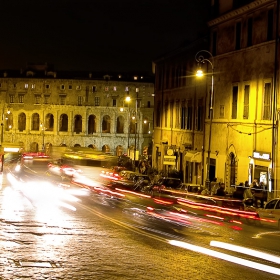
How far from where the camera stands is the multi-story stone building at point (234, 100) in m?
35.6

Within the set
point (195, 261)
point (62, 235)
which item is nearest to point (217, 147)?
point (62, 235)

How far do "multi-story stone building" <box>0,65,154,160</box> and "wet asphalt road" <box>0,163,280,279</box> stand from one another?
3550 inches

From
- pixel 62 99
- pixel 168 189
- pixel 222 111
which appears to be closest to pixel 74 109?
pixel 62 99

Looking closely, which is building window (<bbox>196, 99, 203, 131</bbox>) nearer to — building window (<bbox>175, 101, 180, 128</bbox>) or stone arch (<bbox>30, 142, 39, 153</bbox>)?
building window (<bbox>175, 101, 180, 128</bbox>)

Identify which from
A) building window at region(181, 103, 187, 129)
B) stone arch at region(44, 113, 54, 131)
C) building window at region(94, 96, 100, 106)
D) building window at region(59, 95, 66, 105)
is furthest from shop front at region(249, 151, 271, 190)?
stone arch at region(44, 113, 54, 131)

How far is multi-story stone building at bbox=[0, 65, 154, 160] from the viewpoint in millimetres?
118500

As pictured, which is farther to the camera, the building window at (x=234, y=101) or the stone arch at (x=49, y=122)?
the stone arch at (x=49, y=122)

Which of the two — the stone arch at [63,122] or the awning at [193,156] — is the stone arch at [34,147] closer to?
the stone arch at [63,122]

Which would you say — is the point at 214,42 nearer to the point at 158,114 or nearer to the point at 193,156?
the point at 193,156

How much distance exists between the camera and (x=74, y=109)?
391 feet

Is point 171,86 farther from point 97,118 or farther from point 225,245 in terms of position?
point 97,118

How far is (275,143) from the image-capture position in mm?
34625

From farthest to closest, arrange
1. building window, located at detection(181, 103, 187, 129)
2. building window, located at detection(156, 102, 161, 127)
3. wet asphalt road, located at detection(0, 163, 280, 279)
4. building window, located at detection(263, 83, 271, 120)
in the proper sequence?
1. building window, located at detection(156, 102, 161, 127)
2. building window, located at detection(181, 103, 187, 129)
3. building window, located at detection(263, 83, 271, 120)
4. wet asphalt road, located at detection(0, 163, 280, 279)

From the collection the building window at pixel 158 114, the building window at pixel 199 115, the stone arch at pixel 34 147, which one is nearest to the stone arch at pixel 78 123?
the stone arch at pixel 34 147
